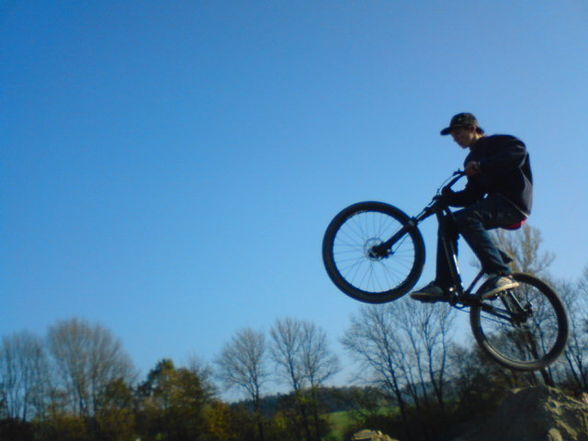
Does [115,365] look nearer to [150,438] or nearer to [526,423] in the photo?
[150,438]

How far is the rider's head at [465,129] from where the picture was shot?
5.37 m

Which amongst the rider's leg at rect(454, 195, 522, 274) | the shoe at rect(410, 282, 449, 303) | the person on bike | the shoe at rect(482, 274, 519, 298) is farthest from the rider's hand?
the shoe at rect(410, 282, 449, 303)

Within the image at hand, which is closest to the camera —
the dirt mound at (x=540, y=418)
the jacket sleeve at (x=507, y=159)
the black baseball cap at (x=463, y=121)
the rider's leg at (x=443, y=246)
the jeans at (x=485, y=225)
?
the jacket sleeve at (x=507, y=159)

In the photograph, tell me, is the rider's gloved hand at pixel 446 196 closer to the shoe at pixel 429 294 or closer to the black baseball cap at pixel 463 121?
the black baseball cap at pixel 463 121

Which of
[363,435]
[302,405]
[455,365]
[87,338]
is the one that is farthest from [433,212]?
[87,338]

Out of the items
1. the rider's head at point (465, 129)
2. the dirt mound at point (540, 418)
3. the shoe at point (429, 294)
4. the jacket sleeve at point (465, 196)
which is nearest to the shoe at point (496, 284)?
the shoe at point (429, 294)

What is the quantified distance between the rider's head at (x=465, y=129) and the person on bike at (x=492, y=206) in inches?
0.9

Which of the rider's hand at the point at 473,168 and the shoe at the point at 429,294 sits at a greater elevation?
the rider's hand at the point at 473,168

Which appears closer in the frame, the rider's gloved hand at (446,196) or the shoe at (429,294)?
the shoe at (429,294)

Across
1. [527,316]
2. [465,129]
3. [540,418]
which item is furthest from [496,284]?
[540,418]

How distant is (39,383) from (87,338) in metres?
6.19

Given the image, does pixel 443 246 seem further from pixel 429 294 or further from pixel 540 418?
pixel 540 418

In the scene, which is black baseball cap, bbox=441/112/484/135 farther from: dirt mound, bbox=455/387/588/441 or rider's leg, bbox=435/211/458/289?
dirt mound, bbox=455/387/588/441

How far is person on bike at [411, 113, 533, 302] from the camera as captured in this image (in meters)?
5.04
